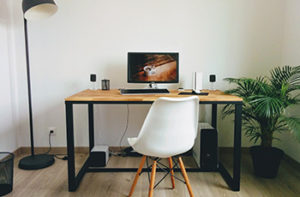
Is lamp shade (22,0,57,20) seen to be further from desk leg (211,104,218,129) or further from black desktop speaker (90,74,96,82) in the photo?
desk leg (211,104,218,129)

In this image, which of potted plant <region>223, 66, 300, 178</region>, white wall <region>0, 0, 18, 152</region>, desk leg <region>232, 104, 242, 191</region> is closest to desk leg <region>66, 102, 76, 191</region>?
white wall <region>0, 0, 18, 152</region>

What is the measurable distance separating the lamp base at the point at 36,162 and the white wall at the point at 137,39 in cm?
48

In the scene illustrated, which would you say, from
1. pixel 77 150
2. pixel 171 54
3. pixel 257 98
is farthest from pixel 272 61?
pixel 77 150

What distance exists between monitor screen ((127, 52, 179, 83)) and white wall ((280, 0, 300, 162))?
1188 mm

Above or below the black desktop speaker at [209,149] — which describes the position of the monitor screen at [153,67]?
above

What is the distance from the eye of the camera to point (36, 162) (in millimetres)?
2562

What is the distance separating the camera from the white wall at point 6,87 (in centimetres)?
260

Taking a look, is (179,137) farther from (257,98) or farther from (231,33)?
(231,33)

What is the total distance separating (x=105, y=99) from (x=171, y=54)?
2.98ft

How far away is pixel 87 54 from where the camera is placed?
2.81m

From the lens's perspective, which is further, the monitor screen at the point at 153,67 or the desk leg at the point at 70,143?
the monitor screen at the point at 153,67

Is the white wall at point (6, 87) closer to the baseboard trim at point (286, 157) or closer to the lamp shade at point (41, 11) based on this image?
the lamp shade at point (41, 11)

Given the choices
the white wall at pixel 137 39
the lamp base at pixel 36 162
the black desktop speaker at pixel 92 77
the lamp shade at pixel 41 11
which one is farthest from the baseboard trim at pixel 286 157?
the lamp shade at pixel 41 11

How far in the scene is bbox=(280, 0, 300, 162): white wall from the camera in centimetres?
254
